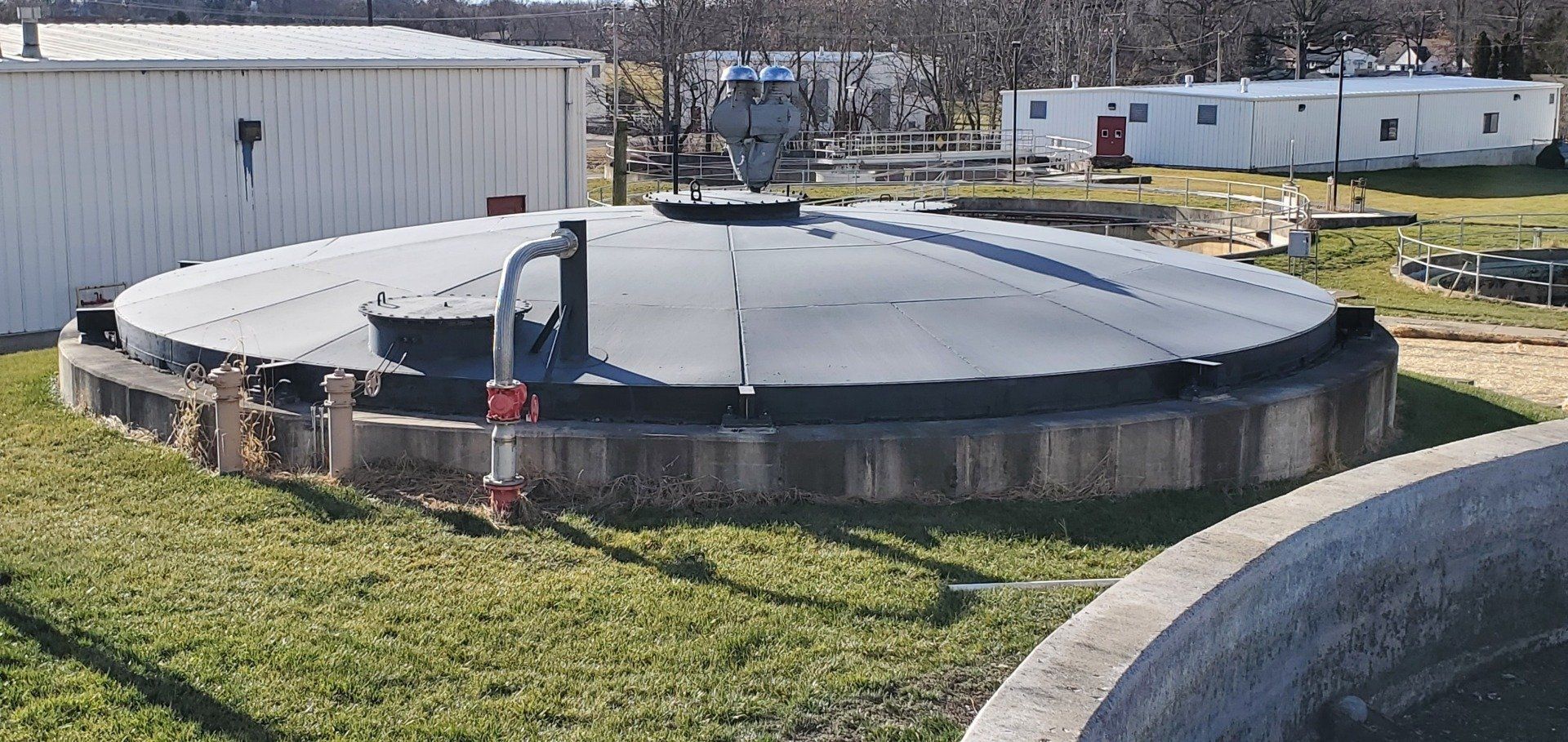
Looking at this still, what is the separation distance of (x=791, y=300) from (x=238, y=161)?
13139 mm

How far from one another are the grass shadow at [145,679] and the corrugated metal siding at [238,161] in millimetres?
14480

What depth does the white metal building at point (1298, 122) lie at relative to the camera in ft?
171

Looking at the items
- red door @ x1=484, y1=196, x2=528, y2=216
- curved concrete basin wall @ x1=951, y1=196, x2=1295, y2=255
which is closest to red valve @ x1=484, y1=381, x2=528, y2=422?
red door @ x1=484, y1=196, x2=528, y2=216

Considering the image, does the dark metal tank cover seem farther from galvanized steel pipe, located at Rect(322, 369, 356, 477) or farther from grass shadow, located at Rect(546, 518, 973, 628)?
grass shadow, located at Rect(546, 518, 973, 628)

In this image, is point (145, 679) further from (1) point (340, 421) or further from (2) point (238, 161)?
(2) point (238, 161)

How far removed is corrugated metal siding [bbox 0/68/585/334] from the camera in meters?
20.2

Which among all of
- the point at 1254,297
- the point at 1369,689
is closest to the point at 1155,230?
the point at 1254,297

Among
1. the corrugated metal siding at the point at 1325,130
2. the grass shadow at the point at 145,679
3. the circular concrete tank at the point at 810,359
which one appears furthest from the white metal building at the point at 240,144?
the corrugated metal siding at the point at 1325,130

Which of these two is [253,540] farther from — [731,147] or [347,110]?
[347,110]

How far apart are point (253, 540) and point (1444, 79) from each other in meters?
62.9

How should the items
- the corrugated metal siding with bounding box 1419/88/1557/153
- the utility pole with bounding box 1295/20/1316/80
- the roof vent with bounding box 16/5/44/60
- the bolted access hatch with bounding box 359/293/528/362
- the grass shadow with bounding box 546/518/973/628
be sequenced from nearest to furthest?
the grass shadow with bounding box 546/518/973/628 → the bolted access hatch with bounding box 359/293/528/362 → the roof vent with bounding box 16/5/44/60 → the corrugated metal siding with bounding box 1419/88/1557/153 → the utility pole with bounding box 1295/20/1316/80

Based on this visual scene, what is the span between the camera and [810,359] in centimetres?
1066

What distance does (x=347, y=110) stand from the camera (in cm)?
2322

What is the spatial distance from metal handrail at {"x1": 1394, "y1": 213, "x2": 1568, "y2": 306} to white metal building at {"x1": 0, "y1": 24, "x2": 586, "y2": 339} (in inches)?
600
